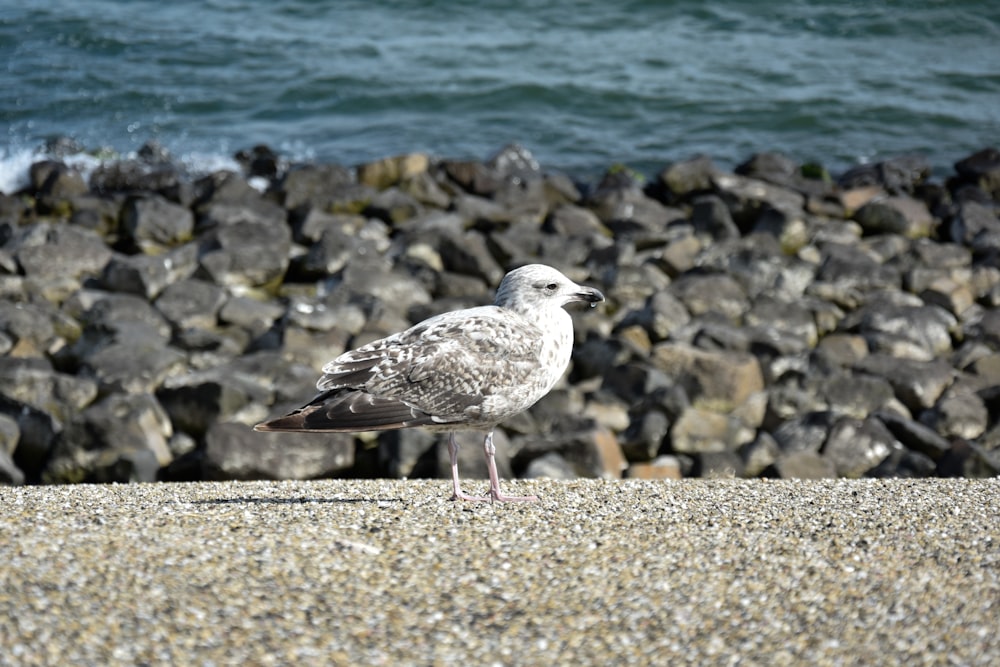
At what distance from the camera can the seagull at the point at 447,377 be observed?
5.92 meters

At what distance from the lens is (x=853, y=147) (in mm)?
21000

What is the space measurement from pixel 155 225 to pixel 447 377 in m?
9.83

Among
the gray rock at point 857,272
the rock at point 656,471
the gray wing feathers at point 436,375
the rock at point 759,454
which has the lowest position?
the rock at point 656,471

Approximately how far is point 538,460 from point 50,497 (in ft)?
12.0

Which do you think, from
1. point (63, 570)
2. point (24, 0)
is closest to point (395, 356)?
point (63, 570)

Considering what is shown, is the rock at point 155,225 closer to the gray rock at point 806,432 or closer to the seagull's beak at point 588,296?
the gray rock at point 806,432

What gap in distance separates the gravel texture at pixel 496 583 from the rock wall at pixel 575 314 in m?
3.07

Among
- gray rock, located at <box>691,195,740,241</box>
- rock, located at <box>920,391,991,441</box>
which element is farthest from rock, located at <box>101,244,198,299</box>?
rock, located at <box>920,391,991,441</box>

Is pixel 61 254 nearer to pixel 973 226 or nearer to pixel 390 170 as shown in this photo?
pixel 390 170

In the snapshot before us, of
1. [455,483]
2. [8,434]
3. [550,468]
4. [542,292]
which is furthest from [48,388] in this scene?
[542,292]

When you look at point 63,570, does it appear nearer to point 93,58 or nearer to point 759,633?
point 759,633

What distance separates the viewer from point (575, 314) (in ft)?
39.9

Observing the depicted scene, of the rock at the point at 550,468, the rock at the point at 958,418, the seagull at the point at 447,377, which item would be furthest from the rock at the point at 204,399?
the rock at the point at 958,418

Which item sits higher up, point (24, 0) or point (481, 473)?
point (24, 0)
